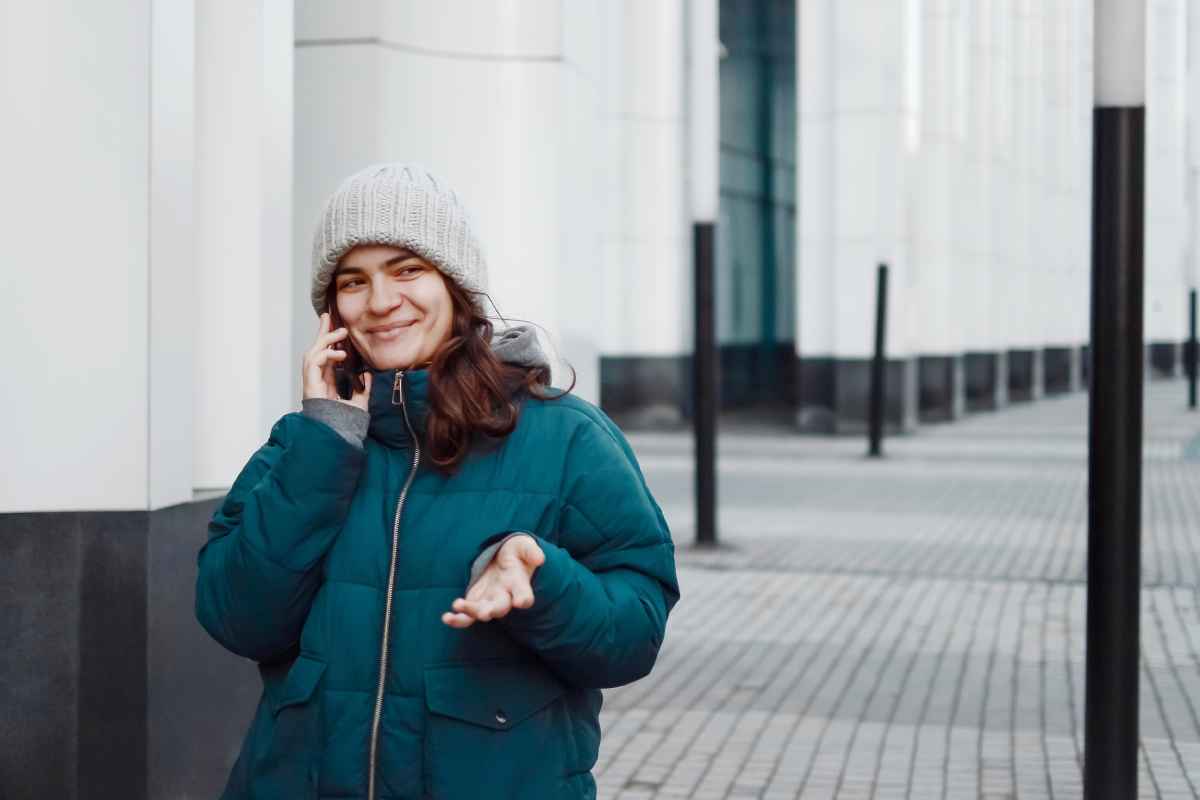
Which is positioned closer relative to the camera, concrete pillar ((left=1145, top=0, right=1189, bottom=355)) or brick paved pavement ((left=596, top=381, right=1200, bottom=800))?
brick paved pavement ((left=596, top=381, right=1200, bottom=800))

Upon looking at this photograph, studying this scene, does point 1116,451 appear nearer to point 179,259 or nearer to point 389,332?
point 179,259

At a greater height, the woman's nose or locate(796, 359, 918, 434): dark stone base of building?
the woman's nose

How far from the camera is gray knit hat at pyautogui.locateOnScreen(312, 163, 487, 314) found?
7.97ft

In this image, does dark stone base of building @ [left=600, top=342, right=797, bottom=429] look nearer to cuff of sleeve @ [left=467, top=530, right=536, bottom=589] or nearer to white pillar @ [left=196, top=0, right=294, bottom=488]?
white pillar @ [left=196, top=0, right=294, bottom=488]

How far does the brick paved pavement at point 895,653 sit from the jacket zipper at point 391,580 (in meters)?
3.36

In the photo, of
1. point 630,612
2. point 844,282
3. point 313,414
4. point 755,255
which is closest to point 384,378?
point 313,414

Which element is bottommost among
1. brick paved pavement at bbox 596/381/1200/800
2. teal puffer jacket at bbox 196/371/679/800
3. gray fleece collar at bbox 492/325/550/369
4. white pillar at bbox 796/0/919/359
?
brick paved pavement at bbox 596/381/1200/800

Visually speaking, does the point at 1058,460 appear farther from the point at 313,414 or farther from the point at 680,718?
the point at 313,414

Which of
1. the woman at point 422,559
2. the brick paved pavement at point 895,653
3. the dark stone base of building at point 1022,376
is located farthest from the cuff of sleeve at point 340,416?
the dark stone base of building at point 1022,376

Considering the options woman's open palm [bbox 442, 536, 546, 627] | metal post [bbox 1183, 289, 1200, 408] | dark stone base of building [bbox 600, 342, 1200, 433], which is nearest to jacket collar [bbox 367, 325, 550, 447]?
woman's open palm [bbox 442, 536, 546, 627]

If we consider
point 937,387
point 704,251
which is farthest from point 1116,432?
point 937,387

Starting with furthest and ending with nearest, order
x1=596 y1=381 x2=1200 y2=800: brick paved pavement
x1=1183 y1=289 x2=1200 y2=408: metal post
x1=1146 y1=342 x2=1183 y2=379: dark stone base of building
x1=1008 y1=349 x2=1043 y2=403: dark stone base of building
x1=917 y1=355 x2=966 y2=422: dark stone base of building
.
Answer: x1=1146 y1=342 x2=1183 y2=379: dark stone base of building, x1=1008 y1=349 x2=1043 y2=403: dark stone base of building, x1=1183 y1=289 x2=1200 y2=408: metal post, x1=917 y1=355 x2=966 y2=422: dark stone base of building, x1=596 y1=381 x2=1200 y2=800: brick paved pavement

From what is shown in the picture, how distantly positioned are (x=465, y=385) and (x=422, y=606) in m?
0.29

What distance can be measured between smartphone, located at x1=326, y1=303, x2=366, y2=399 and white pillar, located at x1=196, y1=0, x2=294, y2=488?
2559 millimetres
